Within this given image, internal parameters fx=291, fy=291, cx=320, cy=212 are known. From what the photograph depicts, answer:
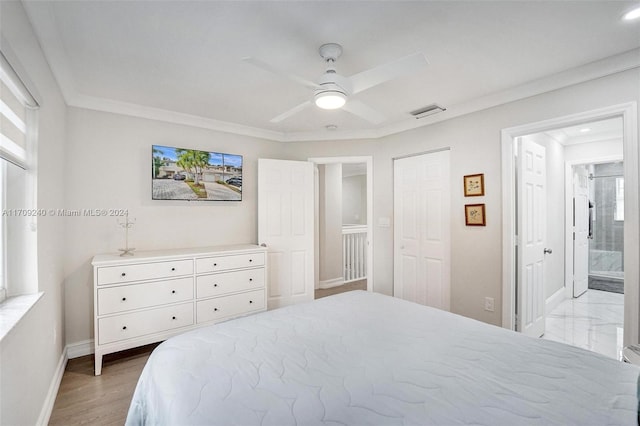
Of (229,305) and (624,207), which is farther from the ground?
(624,207)

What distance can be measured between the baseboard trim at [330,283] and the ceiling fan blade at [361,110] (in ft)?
11.3

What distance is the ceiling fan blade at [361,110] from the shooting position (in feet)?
6.96

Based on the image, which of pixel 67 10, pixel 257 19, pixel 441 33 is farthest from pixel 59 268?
pixel 441 33

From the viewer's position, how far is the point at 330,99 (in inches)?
73.4

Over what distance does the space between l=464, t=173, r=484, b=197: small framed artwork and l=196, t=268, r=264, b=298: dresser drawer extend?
2416 millimetres

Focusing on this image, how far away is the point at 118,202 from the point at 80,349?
1.44 metres

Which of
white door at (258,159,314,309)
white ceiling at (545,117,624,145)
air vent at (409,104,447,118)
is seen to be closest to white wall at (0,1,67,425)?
white door at (258,159,314,309)

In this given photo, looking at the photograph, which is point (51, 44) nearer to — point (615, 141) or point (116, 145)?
point (116, 145)

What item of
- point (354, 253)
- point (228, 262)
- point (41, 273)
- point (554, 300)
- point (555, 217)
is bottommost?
point (554, 300)

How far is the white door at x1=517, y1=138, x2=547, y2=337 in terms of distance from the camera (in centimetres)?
282

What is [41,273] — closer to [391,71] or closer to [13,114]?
[13,114]

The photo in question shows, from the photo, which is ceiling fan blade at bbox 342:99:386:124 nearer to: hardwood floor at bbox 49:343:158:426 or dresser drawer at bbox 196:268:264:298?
dresser drawer at bbox 196:268:264:298

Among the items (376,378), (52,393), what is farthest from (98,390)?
(376,378)

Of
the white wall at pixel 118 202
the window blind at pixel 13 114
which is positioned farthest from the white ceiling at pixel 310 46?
the window blind at pixel 13 114
